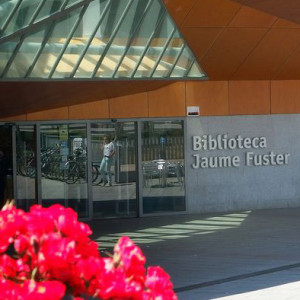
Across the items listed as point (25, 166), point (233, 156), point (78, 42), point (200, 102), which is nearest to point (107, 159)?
point (25, 166)

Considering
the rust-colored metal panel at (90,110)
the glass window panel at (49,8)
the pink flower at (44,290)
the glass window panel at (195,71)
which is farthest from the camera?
the rust-colored metal panel at (90,110)

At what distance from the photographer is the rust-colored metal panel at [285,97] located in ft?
69.8

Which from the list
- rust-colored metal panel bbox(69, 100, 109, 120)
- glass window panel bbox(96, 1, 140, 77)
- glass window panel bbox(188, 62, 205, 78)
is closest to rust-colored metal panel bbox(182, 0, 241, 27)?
glass window panel bbox(188, 62, 205, 78)

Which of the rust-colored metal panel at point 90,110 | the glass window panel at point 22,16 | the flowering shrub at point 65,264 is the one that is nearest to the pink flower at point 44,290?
the flowering shrub at point 65,264

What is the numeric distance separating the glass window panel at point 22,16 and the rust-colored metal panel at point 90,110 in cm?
710

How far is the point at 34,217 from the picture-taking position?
12.2 feet

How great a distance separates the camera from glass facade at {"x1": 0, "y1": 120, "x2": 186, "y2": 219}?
1936cm

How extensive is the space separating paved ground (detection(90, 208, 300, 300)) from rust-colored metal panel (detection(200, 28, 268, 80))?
346cm

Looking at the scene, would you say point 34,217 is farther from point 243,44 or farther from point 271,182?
point 271,182

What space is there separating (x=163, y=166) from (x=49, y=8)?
8310 mm

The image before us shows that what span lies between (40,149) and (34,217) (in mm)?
15809

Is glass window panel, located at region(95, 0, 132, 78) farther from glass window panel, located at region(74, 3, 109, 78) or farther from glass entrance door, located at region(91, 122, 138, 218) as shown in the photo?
glass entrance door, located at region(91, 122, 138, 218)

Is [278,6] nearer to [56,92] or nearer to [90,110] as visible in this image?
[56,92]

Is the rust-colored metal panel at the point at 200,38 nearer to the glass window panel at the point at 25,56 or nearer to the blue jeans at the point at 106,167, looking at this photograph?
the blue jeans at the point at 106,167
